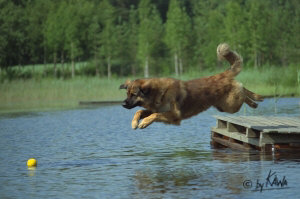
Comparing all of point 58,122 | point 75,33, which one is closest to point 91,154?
point 58,122

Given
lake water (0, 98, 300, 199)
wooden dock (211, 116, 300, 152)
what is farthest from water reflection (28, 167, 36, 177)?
wooden dock (211, 116, 300, 152)

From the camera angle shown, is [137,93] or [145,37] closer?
[137,93]

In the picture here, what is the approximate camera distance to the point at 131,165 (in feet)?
45.2

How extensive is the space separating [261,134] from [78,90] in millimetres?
25119

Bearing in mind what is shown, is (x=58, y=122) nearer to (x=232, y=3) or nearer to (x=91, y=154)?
(x=91, y=154)

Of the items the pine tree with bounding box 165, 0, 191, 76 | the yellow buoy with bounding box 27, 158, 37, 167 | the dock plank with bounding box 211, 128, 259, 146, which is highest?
the pine tree with bounding box 165, 0, 191, 76

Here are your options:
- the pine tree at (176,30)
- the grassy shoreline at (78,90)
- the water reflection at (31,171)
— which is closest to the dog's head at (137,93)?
the water reflection at (31,171)

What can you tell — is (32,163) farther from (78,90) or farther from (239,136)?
(78,90)

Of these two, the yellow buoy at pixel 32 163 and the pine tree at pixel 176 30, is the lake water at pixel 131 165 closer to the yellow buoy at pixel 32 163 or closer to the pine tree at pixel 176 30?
the yellow buoy at pixel 32 163

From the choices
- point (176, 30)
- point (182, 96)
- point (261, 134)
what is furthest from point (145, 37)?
point (182, 96)

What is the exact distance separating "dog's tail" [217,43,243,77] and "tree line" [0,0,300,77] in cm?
4536

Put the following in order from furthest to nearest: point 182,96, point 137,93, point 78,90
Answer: point 78,90, point 182,96, point 137,93

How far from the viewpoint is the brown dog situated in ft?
36.2

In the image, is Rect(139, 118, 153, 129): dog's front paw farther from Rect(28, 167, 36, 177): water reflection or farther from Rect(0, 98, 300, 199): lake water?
Rect(28, 167, 36, 177): water reflection
